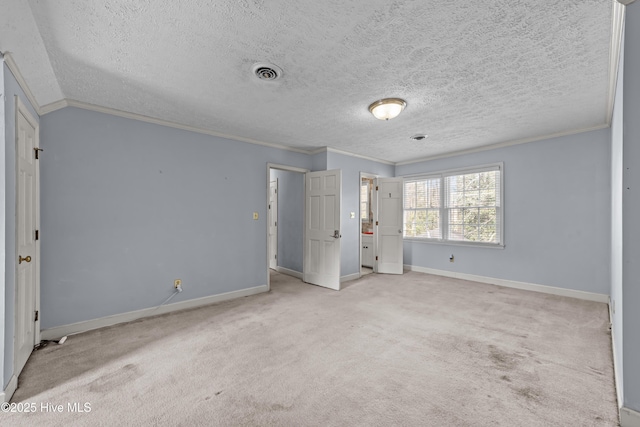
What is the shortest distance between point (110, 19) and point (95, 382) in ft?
8.50

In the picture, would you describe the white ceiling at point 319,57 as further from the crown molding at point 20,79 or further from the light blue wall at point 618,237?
the light blue wall at point 618,237

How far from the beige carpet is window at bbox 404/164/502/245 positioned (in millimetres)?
1727

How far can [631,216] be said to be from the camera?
169 cm

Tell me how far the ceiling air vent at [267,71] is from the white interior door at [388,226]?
3.98 meters

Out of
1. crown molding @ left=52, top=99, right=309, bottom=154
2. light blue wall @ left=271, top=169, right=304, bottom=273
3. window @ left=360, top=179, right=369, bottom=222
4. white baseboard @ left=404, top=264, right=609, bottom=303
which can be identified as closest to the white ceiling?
crown molding @ left=52, top=99, right=309, bottom=154

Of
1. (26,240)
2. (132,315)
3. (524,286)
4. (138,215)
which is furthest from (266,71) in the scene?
(524,286)

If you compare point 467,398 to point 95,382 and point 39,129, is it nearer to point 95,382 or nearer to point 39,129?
point 95,382

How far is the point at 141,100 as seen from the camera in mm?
3051

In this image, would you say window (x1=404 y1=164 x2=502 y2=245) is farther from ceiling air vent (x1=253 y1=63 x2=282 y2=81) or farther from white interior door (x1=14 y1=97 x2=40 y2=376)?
white interior door (x1=14 y1=97 x2=40 y2=376)

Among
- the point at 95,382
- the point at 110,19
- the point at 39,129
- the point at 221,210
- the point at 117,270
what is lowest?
the point at 95,382

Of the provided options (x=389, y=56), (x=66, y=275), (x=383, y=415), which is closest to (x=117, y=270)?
(x=66, y=275)

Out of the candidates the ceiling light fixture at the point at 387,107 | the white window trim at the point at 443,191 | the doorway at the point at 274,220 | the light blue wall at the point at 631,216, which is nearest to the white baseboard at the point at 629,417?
the light blue wall at the point at 631,216

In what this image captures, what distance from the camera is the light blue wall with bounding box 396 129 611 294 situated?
159 inches

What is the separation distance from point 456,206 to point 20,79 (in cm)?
611
